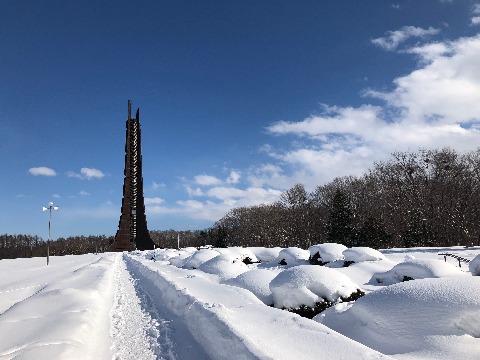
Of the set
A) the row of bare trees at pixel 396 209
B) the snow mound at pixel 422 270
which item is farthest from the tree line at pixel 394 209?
the snow mound at pixel 422 270

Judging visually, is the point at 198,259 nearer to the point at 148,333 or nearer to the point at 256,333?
the point at 148,333

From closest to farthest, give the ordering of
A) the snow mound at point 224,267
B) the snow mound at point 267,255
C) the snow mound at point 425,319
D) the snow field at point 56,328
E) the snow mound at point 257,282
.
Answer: the snow mound at point 425,319
the snow field at point 56,328
the snow mound at point 257,282
the snow mound at point 224,267
the snow mound at point 267,255

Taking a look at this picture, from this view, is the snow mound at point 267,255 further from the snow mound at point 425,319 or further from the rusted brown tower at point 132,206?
the rusted brown tower at point 132,206

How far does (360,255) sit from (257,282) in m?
7.58

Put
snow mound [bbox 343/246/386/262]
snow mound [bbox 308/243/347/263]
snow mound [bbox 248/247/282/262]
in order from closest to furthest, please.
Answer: snow mound [bbox 343/246/386/262]
snow mound [bbox 308/243/347/263]
snow mound [bbox 248/247/282/262]

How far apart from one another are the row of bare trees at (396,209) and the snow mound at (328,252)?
2256 centimetres

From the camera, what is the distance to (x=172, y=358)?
4.34m

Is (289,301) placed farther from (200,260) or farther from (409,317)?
(200,260)

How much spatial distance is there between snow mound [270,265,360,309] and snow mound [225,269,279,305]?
0.86m

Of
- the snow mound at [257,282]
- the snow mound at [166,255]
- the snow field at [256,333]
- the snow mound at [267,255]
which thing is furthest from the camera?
the snow mound at [166,255]

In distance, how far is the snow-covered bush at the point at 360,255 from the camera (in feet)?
47.2

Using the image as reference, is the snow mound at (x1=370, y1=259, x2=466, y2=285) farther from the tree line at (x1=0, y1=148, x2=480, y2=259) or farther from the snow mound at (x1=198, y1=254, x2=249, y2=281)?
the tree line at (x1=0, y1=148, x2=480, y2=259)

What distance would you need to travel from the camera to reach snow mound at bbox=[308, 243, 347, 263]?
15.8 metres

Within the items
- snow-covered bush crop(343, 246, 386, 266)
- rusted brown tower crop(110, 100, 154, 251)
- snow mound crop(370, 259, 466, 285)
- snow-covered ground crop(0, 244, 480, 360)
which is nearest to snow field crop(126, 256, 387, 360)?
snow-covered ground crop(0, 244, 480, 360)
